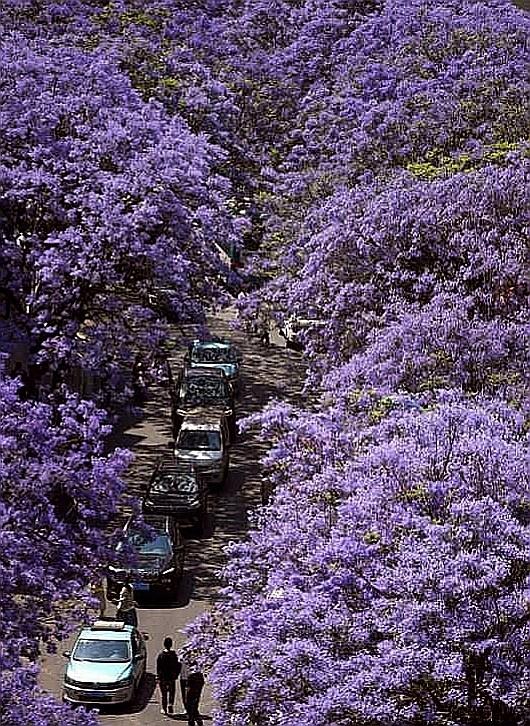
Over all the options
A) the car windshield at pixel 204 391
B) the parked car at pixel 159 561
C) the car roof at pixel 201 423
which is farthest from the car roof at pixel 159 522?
the car windshield at pixel 204 391

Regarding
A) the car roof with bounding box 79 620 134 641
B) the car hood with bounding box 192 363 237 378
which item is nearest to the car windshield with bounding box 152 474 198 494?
the car roof with bounding box 79 620 134 641

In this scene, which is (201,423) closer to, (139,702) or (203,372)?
(203,372)

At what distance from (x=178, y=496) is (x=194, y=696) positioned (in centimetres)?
650

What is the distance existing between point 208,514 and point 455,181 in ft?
23.0

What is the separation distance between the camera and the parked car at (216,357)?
2808 cm

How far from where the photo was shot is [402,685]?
9.76 meters

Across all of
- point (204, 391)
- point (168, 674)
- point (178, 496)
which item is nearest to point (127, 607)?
point (168, 674)

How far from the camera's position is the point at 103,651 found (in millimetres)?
15742

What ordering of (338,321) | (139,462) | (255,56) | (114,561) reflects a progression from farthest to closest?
(255,56)
(139,462)
(338,321)
(114,561)

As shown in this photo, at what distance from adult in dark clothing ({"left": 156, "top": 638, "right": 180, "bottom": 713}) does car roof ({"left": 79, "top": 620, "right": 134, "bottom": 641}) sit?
581 millimetres

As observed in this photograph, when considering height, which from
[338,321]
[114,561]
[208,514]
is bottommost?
[208,514]

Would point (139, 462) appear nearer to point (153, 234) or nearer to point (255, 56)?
point (153, 234)

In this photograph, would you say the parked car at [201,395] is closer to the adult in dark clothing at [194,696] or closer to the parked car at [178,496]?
the parked car at [178,496]

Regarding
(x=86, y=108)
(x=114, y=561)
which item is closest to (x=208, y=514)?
(x=86, y=108)
